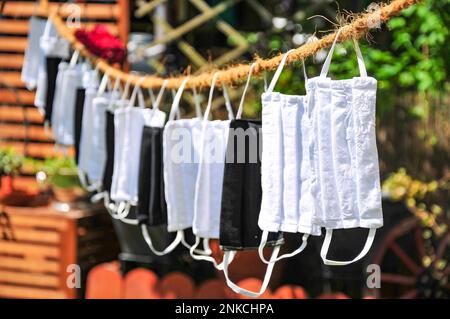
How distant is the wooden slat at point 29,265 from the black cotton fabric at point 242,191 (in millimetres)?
2128

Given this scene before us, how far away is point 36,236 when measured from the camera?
4750 millimetres

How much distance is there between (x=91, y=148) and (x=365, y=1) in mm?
2174

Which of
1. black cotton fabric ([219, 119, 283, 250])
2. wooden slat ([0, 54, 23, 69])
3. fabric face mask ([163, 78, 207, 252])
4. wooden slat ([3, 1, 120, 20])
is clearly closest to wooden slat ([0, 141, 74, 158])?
wooden slat ([0, 54, 23, 69])

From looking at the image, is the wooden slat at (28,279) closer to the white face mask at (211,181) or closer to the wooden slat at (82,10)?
the wooden slat at (82,10)

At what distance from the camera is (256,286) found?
3.80m

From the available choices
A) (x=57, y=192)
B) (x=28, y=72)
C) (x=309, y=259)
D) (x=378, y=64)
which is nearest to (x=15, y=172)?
(x=57, y=192)

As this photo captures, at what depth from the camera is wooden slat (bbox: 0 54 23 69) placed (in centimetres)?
548

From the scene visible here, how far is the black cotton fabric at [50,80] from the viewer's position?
439cm

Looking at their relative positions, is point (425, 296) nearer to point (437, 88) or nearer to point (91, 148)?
point (437, 88)

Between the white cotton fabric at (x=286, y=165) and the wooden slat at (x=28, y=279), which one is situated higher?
the white cotton fabric at (x=286, y=165)

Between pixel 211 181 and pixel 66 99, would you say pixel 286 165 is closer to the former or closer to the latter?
pixel 211 181

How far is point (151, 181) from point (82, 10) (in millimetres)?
2317

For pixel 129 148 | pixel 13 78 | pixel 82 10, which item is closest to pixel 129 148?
pixel 129 148

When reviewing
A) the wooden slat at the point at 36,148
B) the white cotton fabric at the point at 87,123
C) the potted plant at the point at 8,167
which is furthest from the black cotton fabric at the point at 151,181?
the wooden slat at the point at 36,148
